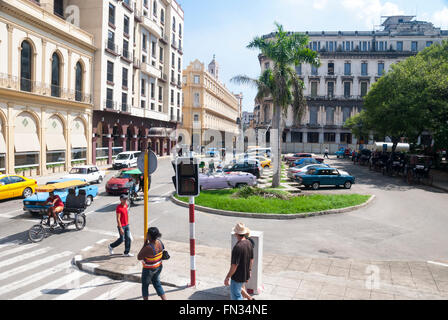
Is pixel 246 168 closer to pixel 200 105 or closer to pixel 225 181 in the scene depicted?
pixel 225 181

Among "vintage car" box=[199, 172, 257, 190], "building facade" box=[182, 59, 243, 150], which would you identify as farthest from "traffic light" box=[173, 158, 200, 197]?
"building facade" box=[182, 59, 243, 150]

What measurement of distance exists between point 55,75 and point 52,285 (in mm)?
28854

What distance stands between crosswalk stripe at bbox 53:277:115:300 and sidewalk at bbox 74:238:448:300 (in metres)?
0.29

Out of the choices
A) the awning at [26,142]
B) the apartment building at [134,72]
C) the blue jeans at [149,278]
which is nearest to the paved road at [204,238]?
the blue jeans at [149,278]

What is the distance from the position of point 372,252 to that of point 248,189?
Result: 9.26 metres

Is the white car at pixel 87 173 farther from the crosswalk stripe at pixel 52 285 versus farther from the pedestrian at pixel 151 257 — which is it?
the pedestrian at pixel 151 257

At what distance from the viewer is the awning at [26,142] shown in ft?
91.8

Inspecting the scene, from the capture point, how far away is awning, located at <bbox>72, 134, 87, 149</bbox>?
35.4 metres

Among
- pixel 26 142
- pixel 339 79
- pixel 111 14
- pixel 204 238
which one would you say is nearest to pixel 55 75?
pixel 26 142

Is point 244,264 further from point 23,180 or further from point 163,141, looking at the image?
point 163,141

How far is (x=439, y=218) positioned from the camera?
52.2 feet

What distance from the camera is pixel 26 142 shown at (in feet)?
94.8

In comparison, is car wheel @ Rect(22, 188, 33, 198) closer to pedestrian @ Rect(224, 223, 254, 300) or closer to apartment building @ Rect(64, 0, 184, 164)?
pedestrian @ Rect(224, 223, 254, 300)

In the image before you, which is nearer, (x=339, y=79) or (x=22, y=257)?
(x=22, y=257)
